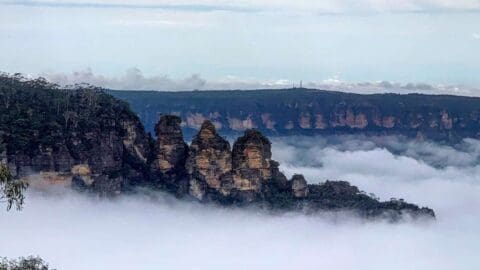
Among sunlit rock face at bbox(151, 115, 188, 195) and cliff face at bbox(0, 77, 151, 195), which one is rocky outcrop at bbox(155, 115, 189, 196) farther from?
cliff face at bbox(0, 77, 151, 195)

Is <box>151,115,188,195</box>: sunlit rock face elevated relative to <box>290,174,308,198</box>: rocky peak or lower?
elevated

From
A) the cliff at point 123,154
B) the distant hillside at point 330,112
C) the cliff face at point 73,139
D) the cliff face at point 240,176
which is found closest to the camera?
the cliff face at point 73,139

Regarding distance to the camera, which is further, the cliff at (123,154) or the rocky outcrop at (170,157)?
the rocky outcrop at (170,157)

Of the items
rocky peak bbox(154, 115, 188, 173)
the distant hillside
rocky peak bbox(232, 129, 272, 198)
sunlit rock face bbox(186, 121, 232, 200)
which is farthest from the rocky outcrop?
the distant hillside

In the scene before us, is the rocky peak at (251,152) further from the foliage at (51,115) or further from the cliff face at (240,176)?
the foliage at (51,115)

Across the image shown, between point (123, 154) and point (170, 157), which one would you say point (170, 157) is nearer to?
point (170, 157)

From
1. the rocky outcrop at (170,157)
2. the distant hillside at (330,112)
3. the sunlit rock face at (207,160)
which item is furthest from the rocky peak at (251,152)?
the distant hillside at (330,112)

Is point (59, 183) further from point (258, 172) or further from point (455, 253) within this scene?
point (455, 253)
